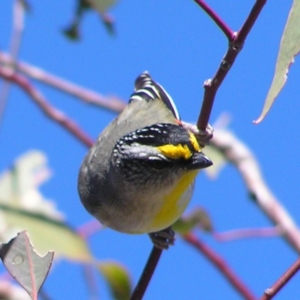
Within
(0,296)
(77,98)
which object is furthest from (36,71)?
(0,296)

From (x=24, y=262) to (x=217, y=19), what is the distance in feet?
2.23

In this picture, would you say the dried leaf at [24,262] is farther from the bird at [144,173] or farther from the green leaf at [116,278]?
the green leaf at [116,278]

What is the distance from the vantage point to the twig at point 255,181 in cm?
346

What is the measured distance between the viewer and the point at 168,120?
295 centimetres

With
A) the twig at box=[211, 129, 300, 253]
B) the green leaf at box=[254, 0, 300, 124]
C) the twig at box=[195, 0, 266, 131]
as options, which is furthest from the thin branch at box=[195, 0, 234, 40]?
the twig at box=[211, 129, 300, 253]

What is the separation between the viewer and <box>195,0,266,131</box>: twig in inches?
62.2

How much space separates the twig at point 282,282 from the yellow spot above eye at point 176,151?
74 cm

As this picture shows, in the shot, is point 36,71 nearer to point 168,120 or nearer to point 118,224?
point 168,120

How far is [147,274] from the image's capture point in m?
2.00

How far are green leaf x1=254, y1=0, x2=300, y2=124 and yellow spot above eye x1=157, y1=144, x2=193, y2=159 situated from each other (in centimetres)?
86

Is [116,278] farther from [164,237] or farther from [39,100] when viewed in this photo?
[39,100]

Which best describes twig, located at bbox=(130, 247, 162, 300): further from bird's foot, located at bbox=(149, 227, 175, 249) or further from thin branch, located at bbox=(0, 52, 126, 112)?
thin branch, located at bbox=(0, 52, 126, 112)

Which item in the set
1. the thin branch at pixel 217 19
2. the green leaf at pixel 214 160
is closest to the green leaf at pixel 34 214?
the green leaf at pixel 214 160

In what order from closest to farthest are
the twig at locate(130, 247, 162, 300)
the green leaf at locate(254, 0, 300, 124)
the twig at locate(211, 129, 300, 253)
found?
the green leaf at locate(254, 0, 300, 124) → the twig at locate(130, 247, 162, 300) → the twig at locate(211, 129, 300, 253)
